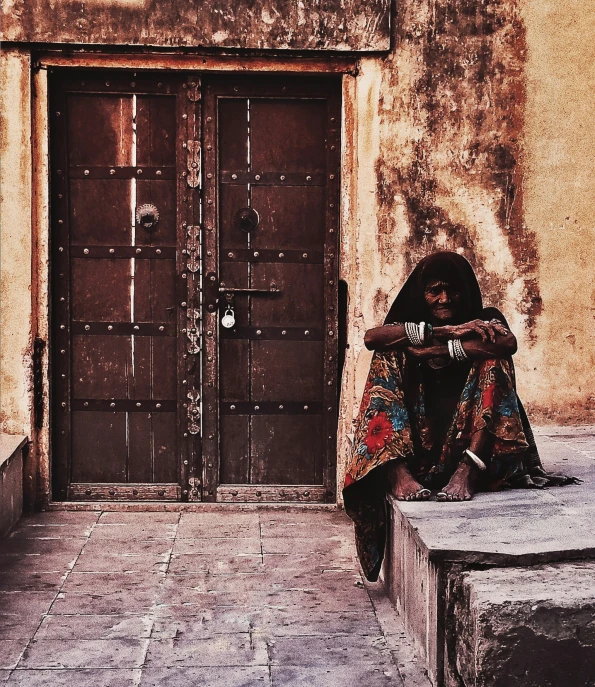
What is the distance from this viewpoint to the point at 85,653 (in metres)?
3.53

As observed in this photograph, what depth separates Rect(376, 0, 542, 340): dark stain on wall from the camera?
5328 millimetres

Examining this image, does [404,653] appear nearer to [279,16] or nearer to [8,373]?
[8,373]

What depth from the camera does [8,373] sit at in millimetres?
5359

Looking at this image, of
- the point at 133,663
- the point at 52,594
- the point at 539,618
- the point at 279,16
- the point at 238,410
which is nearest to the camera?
the point at 539,618

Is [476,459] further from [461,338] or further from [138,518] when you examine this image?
[138,518]

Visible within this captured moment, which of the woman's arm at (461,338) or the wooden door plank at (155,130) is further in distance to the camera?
the wooden door plank at (155,130)

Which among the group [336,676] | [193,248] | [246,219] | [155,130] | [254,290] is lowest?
[336,676]

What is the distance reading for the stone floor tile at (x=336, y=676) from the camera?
3309 mm

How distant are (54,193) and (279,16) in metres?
1.57

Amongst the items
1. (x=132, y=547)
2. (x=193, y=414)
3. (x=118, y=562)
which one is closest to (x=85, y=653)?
(x=118, y=562)

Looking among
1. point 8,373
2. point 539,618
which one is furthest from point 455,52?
point 539,618

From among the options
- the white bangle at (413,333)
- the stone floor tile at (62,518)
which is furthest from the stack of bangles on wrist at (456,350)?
the stone floor tile at (62,518)

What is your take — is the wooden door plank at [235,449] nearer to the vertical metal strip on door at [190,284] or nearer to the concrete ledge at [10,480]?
the vertical metal strip on door at [190,284]

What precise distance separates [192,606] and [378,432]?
104 cm
